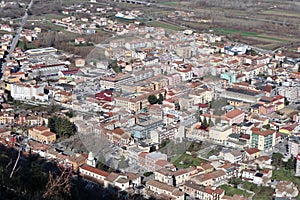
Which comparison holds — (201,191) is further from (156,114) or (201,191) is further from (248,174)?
(156,114)

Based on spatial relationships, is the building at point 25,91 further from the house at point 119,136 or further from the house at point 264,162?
the house at point 264,162

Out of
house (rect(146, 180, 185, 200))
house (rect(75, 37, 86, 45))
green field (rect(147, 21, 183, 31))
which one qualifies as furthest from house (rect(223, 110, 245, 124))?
green field (rect(147, 21, 183, 31))

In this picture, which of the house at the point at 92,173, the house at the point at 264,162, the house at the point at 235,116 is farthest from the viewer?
the house at the point at 235,116

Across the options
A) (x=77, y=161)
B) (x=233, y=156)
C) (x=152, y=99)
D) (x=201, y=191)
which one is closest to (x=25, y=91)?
(x=152, y=99)

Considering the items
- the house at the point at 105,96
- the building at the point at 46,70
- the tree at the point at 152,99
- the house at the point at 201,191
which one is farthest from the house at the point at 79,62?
the house at the point at 201,191

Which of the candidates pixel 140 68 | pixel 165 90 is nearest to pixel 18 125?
pixel 165 90

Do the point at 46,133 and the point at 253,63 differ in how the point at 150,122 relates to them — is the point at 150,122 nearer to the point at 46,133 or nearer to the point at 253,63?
the point at 46,133

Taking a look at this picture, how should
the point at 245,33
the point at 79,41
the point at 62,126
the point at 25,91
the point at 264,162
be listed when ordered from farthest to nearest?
the point at 245,33 → the point at 79,41 → the point at 25,91 → the point at 62,126 → the point at 264,162
